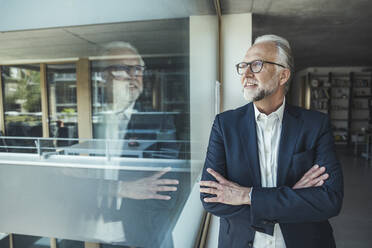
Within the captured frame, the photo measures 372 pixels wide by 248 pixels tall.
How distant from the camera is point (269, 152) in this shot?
127 cm

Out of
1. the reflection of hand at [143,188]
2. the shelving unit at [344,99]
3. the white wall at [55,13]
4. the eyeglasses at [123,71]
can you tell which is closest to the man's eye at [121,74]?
the eyeglasses at [123,71]

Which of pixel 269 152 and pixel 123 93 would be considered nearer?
pixel 269 152

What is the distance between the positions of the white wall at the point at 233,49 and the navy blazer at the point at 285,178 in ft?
10.5

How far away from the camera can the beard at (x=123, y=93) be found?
4.88 ft

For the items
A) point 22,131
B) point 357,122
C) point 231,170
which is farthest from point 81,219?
point 357,122

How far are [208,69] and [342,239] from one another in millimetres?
2637

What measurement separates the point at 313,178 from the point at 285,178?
0.37 ft

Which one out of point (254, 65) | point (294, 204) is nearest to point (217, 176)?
point (294, 204)

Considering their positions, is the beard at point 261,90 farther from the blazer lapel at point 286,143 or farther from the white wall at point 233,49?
the white wall at point 233,49

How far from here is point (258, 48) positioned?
1.29 m

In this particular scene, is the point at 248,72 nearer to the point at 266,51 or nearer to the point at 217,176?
the point at 266,51

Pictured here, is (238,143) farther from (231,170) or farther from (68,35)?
(68,35)

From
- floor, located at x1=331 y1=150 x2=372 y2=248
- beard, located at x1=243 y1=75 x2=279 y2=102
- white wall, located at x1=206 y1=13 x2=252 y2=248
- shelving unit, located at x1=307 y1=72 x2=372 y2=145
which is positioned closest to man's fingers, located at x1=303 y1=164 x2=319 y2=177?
beard, located at x1=243 y1=75 x2=279 y2=102

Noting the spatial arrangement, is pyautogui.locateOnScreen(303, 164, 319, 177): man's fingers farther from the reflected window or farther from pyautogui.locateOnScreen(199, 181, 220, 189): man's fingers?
the reflected window
